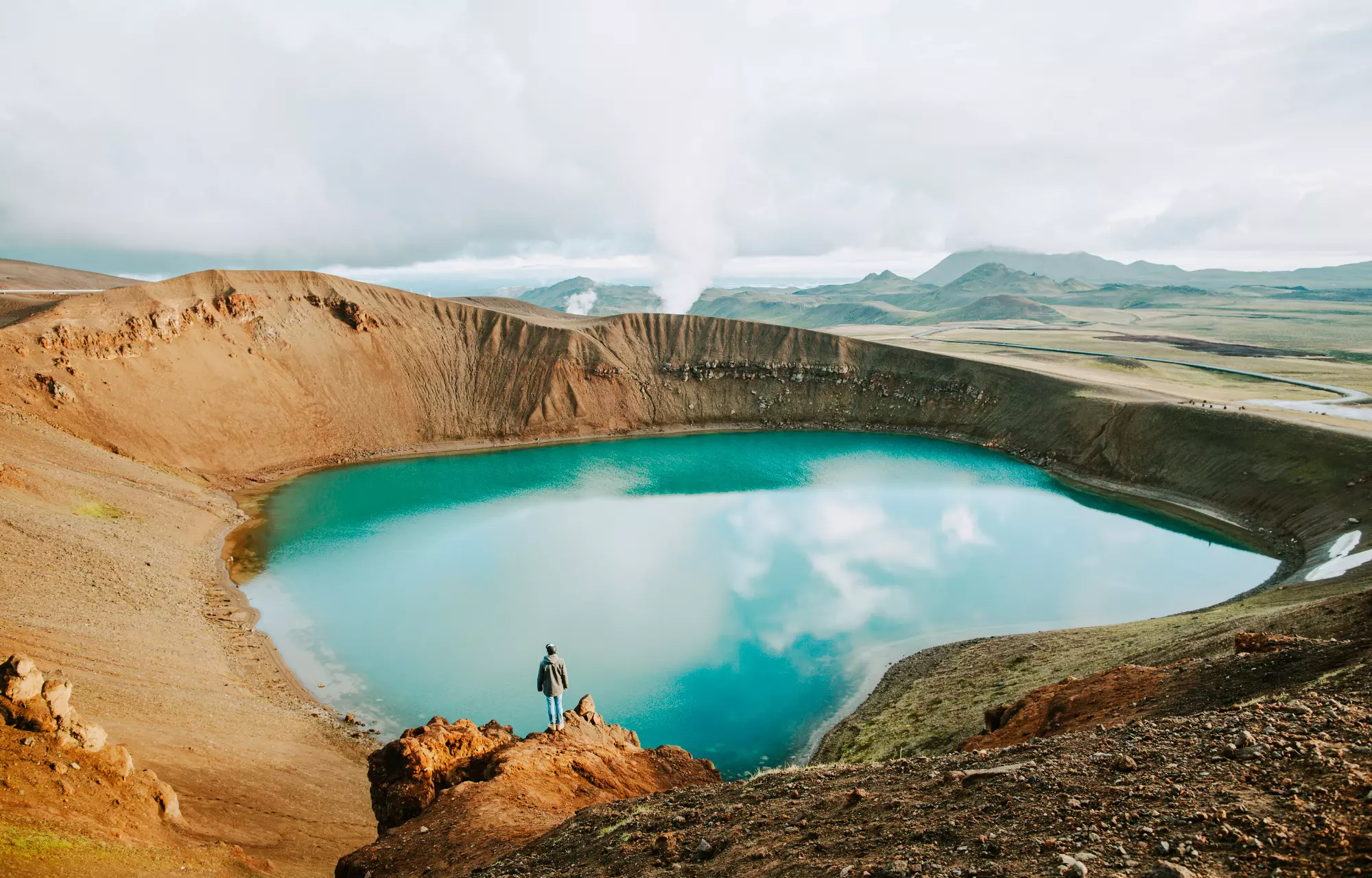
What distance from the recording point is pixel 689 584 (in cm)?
3069

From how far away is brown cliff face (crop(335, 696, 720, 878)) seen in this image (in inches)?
403

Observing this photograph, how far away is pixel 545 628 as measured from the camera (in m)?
26.5

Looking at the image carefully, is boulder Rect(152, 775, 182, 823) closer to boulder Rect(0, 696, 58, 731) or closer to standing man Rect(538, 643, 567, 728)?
boulder Rect(0, 696, 58, 731)

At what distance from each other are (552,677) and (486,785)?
3.03 meters

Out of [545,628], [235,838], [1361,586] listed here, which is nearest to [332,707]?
[545,628]

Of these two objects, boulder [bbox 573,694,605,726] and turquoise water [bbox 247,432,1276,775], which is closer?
boulder [bbox 573,694,605,726]

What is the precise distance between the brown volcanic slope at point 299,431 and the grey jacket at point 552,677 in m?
4.71

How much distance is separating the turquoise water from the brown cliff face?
5.95m

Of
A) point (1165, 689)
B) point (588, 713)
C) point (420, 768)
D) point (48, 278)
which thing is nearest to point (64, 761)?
point (420, 768)

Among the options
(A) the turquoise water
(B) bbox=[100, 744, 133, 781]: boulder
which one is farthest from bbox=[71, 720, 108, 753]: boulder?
(A) the turquoise water

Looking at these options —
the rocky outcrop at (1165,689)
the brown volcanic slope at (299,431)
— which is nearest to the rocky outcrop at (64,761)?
the brown volcanic slope at (299,431)

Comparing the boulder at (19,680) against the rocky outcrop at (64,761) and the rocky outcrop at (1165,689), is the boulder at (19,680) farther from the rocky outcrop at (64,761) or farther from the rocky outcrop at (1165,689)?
the rocky outcrop at (1165,689)

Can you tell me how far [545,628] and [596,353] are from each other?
168 ft

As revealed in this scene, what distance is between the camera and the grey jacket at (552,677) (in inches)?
582
